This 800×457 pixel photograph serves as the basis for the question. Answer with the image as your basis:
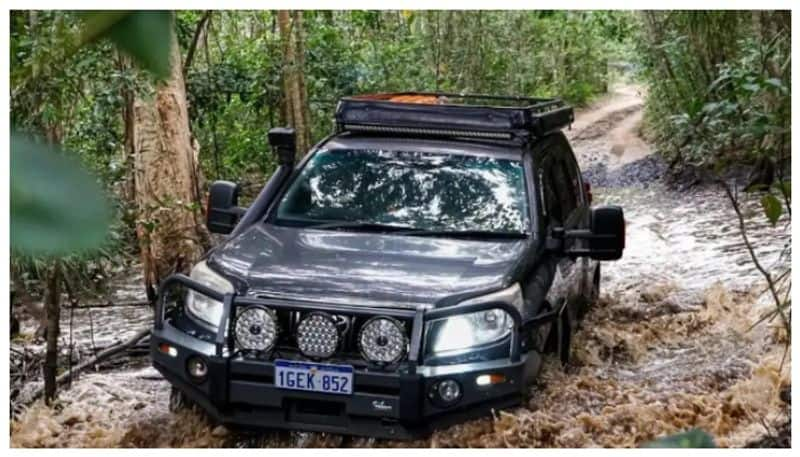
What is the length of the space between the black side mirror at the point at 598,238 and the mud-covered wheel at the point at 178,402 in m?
1.77

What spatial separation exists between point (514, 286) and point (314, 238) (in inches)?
39.0

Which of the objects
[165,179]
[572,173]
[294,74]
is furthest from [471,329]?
[294,74]

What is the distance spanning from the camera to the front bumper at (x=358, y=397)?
4.49 m

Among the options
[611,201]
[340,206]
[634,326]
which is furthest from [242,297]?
[611,201]

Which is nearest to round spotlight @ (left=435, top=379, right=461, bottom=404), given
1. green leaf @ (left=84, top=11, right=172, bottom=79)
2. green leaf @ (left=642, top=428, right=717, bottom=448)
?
green leaf @ (left=642, top=428, right=717, bottom=448)

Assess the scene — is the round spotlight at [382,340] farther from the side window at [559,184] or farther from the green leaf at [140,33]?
the green leaf at [140,33]

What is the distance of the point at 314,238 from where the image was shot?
5.39 m

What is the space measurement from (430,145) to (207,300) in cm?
154

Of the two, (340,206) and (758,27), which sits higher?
(758,27)

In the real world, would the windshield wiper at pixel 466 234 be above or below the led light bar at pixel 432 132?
below

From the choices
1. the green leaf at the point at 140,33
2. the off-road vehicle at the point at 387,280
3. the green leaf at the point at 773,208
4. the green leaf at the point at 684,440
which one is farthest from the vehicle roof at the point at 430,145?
the green leaf at the point at 140,33

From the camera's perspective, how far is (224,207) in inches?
→ 231

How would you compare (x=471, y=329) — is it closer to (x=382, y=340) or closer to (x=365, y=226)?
(x=382, y=340)

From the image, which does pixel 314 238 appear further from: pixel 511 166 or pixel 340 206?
pixel 511 166
